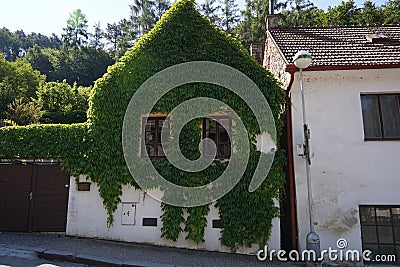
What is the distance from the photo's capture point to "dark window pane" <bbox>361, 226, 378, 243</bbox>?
7879mm

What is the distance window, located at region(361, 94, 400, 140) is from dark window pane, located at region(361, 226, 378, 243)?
2.40 metres

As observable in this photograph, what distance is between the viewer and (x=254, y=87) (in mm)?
8828

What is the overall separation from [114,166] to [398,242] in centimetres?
788

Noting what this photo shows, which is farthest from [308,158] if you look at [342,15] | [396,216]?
[342,15]

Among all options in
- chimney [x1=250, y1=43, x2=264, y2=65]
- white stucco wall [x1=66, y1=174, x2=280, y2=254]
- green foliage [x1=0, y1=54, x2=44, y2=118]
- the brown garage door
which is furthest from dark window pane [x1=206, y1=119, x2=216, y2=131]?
green foliage [x1=0, y1=54, x2=44, y2=118]

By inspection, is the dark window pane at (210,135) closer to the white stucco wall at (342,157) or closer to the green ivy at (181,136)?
the green ivy at (181,136)

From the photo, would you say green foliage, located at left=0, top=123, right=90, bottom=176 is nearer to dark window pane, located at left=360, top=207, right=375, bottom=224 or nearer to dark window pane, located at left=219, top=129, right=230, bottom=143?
dark window pane, located at left=219, top=129, right=230, bottom=143

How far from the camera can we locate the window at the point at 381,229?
7.80m

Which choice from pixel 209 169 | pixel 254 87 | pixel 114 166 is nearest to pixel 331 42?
pixel 254 87

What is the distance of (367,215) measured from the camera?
314 inches

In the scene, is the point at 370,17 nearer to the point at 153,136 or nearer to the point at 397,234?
the point at 397,234

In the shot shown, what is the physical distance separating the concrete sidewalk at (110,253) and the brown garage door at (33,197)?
441 mm

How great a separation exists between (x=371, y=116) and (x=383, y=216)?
2.73m

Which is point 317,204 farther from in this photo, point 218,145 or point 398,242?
point 218,145
